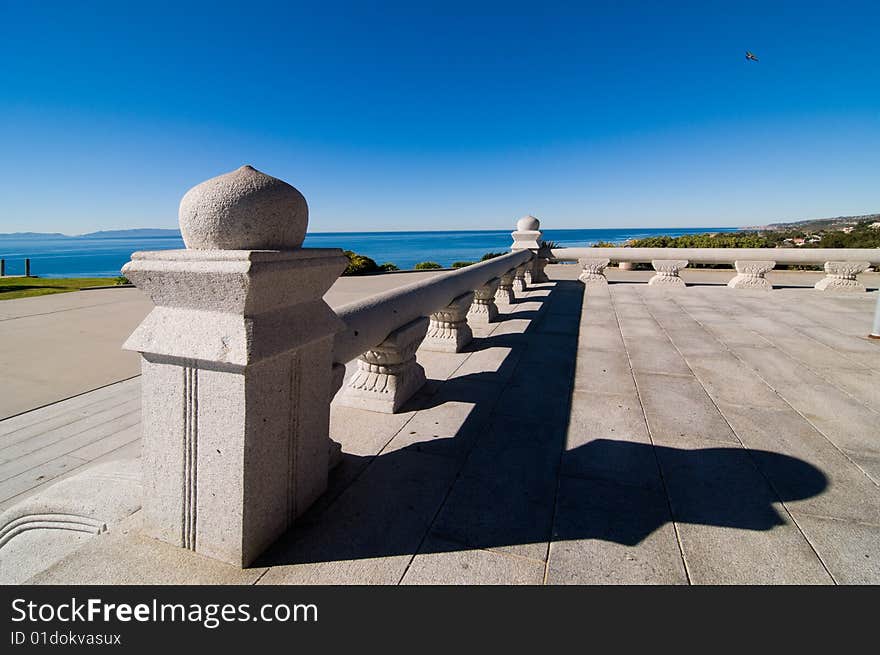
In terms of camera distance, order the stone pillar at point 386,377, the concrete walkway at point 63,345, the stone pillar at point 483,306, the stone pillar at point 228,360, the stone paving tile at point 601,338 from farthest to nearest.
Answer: the stone pillar at point 483,306
the stone paving tile at point 601,338
the concrete walkway at point 63,345
the stone pillar at point 386,377
the stone pillar at point 228,360

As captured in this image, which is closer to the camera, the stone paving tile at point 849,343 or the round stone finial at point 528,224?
the stone paving tile at point 849,343

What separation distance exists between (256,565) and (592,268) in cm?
1254

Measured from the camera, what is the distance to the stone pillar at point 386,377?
11.3ft

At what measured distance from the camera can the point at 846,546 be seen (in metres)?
1.96

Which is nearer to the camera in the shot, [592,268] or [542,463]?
[542,463]

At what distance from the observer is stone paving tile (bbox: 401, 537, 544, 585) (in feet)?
5.64

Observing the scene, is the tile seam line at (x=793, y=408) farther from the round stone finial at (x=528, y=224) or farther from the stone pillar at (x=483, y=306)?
the round stone finial at (x=528, y=224)

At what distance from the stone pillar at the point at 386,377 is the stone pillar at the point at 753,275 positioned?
1125 cm

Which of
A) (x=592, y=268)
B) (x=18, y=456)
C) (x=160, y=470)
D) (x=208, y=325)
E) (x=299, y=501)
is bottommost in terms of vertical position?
(x=18, y=456)

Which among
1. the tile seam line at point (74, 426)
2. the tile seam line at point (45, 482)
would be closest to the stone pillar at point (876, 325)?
the tile seam line at point (45, 482)

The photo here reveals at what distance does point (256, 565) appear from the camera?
1775mm
